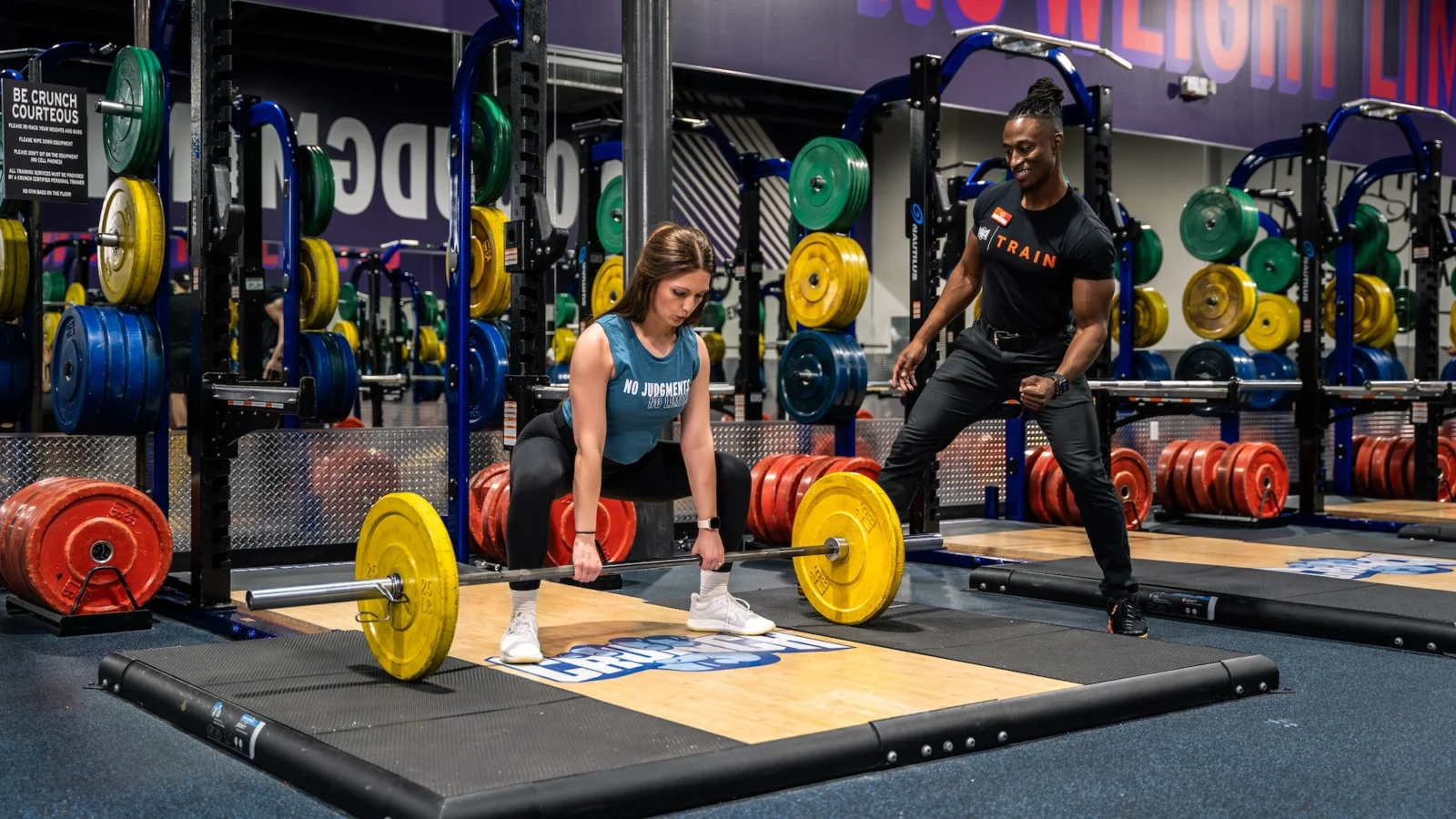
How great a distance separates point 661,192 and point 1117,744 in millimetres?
3018

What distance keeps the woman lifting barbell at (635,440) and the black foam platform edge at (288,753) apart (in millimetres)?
680

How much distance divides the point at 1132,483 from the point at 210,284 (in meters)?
4.35

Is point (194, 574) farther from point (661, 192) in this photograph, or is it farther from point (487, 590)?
point (661, 192)

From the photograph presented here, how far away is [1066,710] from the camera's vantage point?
277cm

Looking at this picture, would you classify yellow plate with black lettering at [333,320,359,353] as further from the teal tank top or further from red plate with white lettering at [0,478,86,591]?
the teal tank top

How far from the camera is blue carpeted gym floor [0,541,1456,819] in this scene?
230 centimetres

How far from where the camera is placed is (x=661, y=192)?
5.14 m

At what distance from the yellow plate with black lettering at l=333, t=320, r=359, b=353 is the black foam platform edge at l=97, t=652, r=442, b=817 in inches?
237

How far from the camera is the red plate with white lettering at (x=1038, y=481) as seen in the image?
6668mm

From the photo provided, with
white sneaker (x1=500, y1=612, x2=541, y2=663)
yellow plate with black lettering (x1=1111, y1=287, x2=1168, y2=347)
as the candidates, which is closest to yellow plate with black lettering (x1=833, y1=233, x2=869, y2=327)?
yellow plate with black lettering (x1=1111, y1=287, x2=1168, y2=347)

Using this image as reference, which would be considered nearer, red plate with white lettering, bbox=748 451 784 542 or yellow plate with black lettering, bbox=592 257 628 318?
red plate with white lettering, bbox=748 451 784 542

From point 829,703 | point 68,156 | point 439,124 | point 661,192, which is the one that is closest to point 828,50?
point 661,192

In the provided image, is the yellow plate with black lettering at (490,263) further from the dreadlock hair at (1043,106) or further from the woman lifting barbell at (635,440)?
the dreadlock hair at (1043,106)

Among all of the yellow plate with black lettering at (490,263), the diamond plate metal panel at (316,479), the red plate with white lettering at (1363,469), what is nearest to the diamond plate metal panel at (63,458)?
the diamond plate metal panel at (316,479)
